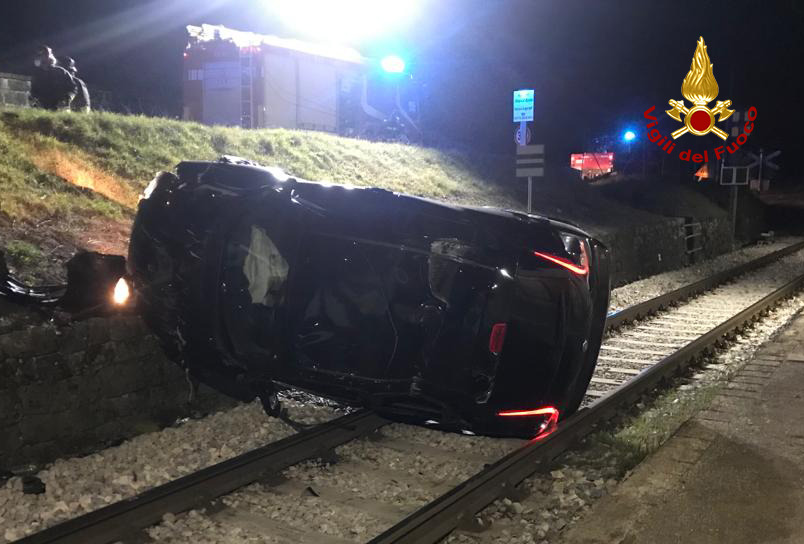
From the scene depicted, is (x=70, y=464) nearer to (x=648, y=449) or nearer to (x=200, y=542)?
(x=200, y=542)

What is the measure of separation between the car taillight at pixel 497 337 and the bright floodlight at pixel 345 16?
2112 centimetres

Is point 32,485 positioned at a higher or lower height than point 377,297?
lower

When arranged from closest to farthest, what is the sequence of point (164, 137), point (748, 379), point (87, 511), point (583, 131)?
point (87, 511) → point (748, 379) → point (164, 137) → point (583, 131)

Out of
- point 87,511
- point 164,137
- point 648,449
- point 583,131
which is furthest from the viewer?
point 583,131

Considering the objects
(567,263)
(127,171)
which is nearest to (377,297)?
(567,263)

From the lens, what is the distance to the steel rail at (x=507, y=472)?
4.05 meters

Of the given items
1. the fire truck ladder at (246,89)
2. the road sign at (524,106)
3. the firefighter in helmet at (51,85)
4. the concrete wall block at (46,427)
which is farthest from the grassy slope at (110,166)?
the fire truck ladder at (246,89)

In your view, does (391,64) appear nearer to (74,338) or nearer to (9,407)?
(74,338)

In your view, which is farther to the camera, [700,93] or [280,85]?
[700,93]

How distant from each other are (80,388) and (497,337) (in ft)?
9.80

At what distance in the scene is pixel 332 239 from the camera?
15.8ft

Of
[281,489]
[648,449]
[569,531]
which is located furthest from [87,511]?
[648,449]

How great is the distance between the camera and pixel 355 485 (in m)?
4.93

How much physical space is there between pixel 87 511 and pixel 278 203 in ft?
7.15
